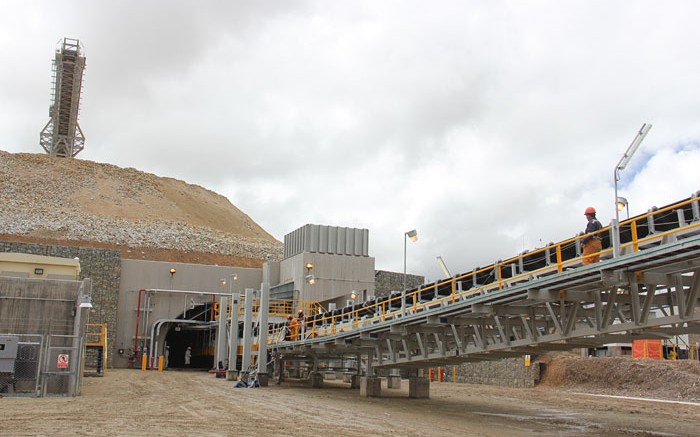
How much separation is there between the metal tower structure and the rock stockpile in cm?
733

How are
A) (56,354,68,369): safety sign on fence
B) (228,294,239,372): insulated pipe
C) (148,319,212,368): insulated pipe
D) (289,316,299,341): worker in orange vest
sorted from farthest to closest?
(148,319,212,368): insulated pipe
(228,294,239,372): insulated pipe
(289,316,299,341): worker in orange vest
(56,354,68,369): safety sign on fence

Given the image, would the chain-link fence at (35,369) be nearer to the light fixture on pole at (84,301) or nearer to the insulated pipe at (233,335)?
the light fixture on pole at (84,301)

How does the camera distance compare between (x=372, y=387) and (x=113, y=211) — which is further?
(x=113, y=211)

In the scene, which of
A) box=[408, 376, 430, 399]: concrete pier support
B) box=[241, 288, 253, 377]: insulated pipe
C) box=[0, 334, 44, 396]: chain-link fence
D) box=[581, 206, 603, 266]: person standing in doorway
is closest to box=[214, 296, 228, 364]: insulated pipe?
box=[241, 288, 253, 377]: insulated pipe

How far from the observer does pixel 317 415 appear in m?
16.8

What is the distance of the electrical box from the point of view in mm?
18984

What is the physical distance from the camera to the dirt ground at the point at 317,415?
43.2 feet

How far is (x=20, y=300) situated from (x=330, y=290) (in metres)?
23.3

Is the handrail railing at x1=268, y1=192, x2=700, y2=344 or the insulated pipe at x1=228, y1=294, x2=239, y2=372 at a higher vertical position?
the handrail railing at x1=268, y1=192, x2=700, y2=344

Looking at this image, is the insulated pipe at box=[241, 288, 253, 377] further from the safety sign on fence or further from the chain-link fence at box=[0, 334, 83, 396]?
the safety sign on fence

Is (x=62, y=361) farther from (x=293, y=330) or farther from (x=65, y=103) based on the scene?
(x=65, y=103)

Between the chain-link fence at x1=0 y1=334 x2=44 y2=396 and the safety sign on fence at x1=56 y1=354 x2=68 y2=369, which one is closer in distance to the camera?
the chain-link fence at x1=0 y1=334 x2=44 y2=396

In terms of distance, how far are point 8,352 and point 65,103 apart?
3128 inches

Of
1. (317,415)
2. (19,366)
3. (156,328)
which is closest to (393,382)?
(317,415)
